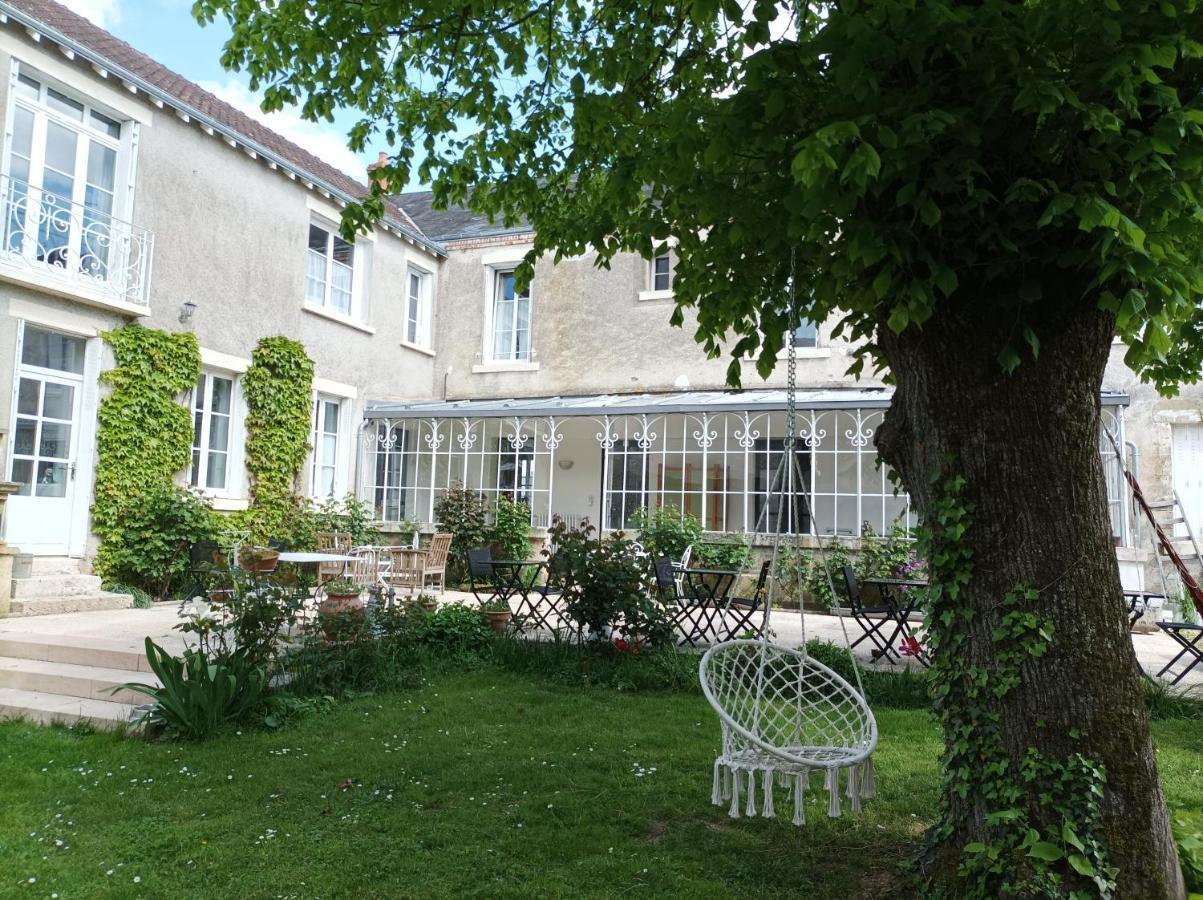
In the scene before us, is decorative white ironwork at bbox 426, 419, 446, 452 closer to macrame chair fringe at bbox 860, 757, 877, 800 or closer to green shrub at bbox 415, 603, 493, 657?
green shrub at bbox 415, 603, 493, 657

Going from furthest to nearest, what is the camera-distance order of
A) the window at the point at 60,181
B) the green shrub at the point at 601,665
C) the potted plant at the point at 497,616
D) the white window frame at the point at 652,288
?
the white window frame at the point at 652,288, the window at the point at 60,181, the potted plant at the point at 497,616, the green shrub at the point at 601,665

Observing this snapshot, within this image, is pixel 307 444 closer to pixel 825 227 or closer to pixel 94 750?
pixel 94 750

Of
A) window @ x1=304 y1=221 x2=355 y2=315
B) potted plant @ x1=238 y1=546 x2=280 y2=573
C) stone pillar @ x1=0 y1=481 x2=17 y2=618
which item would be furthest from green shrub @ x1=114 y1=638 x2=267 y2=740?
window @ x1=304 y1=221 x2=355 y2=315

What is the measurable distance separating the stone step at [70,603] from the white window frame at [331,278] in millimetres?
5510

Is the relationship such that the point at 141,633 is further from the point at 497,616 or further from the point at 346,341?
the point at 346,341

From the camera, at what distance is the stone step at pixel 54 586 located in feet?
27.3

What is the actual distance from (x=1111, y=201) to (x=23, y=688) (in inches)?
292

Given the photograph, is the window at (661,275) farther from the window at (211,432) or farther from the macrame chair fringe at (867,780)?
the macrame chair fringe at (867,780)

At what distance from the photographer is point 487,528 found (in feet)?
41.9

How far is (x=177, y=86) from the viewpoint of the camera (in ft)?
38.4

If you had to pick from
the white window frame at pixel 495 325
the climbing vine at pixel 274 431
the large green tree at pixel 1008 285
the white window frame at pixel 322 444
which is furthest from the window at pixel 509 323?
the large green tree at pixel 1008 285

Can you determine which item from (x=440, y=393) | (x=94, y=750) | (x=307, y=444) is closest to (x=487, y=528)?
(x=307, y=444)

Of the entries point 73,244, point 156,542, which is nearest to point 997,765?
point 156,542

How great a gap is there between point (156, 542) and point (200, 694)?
18.3 ft
